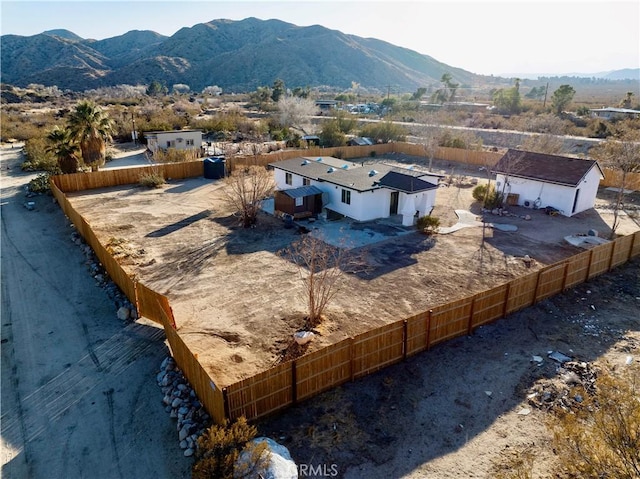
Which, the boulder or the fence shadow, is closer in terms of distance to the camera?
the boulder

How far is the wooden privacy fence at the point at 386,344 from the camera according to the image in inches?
393

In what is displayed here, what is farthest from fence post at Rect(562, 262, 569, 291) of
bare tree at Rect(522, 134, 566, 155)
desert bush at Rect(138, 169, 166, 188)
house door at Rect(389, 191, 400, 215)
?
desert bush at Rect(138, 169, 166, 188)

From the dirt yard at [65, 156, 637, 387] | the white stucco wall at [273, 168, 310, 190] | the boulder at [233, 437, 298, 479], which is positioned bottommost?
the dirt yard at [65, 156, 637, 387]

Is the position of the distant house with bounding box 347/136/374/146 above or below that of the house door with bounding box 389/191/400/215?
above

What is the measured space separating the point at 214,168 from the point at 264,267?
61.4 ft

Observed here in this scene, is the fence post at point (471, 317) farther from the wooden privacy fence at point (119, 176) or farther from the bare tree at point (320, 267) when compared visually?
the wooden privacy fence at point (119, 176)

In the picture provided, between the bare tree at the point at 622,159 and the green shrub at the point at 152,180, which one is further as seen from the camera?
the green shrub at the point at 152,180

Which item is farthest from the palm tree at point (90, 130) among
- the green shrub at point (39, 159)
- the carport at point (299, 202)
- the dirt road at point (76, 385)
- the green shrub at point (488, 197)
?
the green shrub at point (488, 197)

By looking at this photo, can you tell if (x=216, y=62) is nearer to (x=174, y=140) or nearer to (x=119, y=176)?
(x=174, y=140)

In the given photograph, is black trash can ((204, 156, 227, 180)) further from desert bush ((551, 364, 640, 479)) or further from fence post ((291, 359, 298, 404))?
desert bush ((551, 364, 640, 479))

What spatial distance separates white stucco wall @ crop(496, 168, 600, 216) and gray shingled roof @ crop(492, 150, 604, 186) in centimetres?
38

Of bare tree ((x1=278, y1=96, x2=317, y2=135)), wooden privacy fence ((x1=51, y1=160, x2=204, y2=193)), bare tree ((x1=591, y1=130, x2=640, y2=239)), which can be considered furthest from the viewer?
bare tree ((x1=278, y1=96, x2=317, y2=135))

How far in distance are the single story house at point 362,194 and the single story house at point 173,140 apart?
18976mm

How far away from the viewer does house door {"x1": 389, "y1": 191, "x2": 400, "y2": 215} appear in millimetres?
26234
